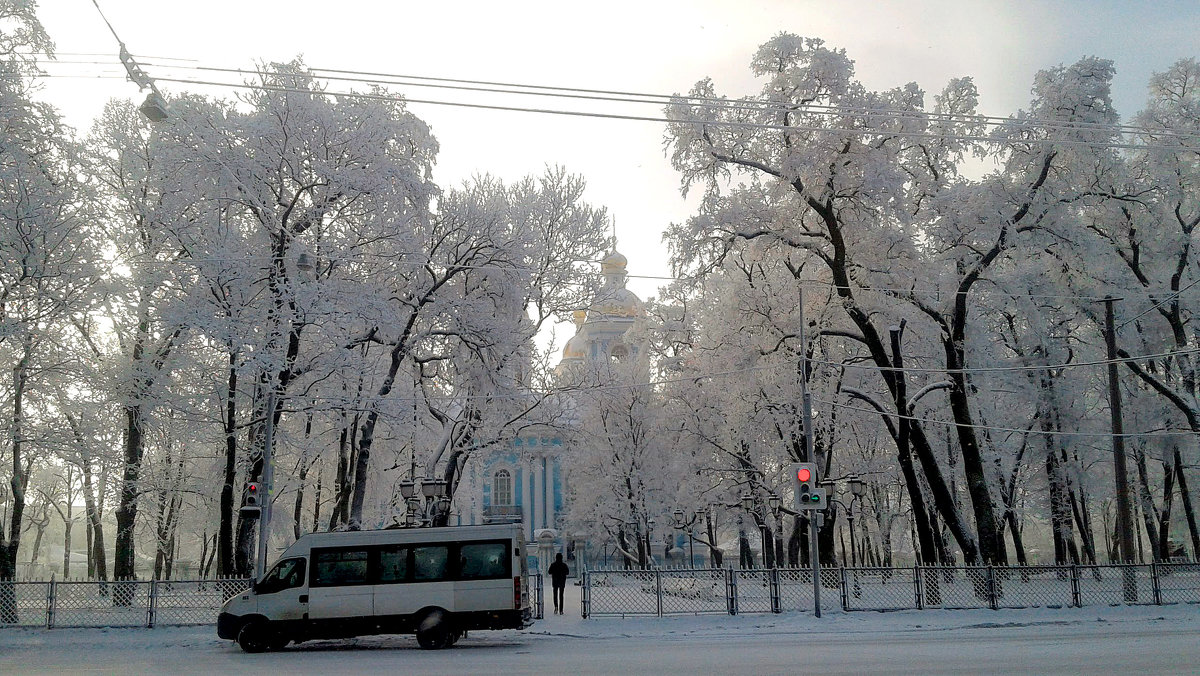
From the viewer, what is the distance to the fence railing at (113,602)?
21.1 meters

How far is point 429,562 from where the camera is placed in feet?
60.3

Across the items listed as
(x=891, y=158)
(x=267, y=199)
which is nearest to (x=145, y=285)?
(x=267, y=199)

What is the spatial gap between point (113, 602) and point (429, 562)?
29.3 ft

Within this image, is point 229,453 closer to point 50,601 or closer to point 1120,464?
point 50,601

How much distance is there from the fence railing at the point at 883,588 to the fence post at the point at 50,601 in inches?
486

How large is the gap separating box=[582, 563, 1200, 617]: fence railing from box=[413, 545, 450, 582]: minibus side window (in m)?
5.60

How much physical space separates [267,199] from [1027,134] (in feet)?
66.9

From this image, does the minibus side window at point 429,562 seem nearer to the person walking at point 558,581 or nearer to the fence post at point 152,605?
the person walking at point 558,581

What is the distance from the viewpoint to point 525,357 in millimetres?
30266

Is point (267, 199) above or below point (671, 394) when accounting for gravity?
above

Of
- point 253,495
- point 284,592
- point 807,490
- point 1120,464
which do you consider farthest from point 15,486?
point 1120,464

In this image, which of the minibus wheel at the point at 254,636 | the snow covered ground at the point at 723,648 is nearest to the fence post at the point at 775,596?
the snow covered ground at the point at 723,648

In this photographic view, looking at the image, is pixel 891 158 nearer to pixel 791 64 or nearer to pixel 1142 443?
pixel 791 64

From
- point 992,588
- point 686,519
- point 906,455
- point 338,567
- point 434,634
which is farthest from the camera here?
point 686,519
